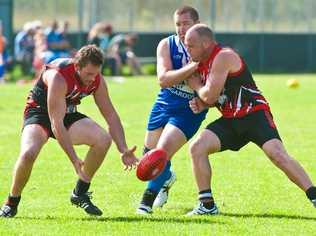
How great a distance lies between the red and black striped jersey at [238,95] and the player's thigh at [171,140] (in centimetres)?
49

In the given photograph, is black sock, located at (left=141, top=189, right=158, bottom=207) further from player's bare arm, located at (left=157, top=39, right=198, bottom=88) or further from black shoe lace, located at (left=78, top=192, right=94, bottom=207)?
player's bare arm, located at (left=157, top=39, right=198, bottom=88)

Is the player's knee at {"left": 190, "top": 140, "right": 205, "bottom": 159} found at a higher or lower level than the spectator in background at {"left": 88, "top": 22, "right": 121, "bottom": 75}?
higher

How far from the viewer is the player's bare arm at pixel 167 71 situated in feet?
28.8

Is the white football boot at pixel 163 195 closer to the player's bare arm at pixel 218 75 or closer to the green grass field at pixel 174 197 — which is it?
the green grass field at pixel 174 197

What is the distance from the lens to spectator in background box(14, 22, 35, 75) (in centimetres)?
3316

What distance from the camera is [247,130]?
8.95 meters

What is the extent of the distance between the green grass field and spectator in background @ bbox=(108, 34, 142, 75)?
54.3 ft

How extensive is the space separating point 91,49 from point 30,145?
3.19ft

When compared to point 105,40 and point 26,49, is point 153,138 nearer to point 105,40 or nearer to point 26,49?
point 105,40

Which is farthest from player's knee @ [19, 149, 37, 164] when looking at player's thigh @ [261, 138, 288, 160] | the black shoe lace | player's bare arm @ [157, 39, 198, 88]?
player's thigh @ [261, 138, 288, 160]

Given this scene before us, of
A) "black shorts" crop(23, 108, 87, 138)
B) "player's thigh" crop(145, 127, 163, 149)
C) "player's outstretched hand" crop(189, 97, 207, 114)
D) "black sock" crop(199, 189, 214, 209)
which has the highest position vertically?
"player's outstretched hand" crop(189, 97, 207, 114)

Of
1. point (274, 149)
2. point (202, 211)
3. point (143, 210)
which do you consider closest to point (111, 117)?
point (143, 210)

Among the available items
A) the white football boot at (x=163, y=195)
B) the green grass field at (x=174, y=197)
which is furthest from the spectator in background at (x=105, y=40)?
the white football boot at (x=163, y=195)

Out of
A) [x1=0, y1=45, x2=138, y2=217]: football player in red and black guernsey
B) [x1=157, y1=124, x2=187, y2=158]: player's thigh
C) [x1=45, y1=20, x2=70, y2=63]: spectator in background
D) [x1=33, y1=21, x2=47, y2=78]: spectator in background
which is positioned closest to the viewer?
[x1=0, y1=45, x2=138, y2=217]: football player in red and black guernsey
